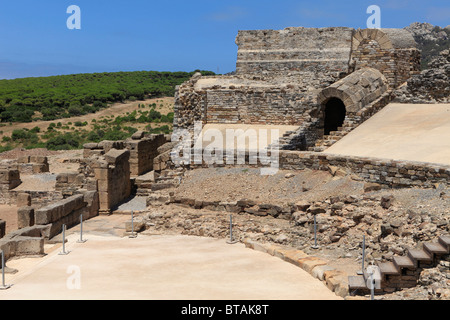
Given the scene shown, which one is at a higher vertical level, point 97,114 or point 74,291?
point 97,114

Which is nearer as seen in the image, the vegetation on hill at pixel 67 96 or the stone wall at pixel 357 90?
the stone wall at pixel 357 90

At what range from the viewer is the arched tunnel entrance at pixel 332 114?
56.4 feet

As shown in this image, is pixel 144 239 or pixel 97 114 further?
pixel 97 114

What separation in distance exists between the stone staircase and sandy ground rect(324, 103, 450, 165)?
408cm

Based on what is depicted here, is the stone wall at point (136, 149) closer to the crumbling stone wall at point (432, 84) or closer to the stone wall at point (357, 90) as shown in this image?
the stone wall at point (357, 90)

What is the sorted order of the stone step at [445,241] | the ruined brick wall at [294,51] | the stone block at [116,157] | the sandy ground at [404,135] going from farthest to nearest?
the ruined brick wall at [294,51] → the stone block at [116,157] → the sandy ground at [404,135] → the stone step at [445,241]

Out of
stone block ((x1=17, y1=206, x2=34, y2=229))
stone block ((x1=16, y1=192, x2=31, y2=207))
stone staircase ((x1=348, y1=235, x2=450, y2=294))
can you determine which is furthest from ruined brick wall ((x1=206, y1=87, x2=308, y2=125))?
stone staircase ((x1=348, y1=235, x2=450, y2=294))

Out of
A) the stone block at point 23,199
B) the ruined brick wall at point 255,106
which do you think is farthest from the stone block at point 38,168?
the ruined brick wall at point 255,106

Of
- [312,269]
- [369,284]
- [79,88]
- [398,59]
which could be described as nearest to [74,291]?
[312,269]

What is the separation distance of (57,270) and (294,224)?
4814mm

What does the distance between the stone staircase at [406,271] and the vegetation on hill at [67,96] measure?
4210 centimetres

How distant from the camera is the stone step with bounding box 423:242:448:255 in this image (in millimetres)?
6863

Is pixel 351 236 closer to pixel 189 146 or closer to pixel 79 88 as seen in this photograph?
pixel 189 146

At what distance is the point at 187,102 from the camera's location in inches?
688
